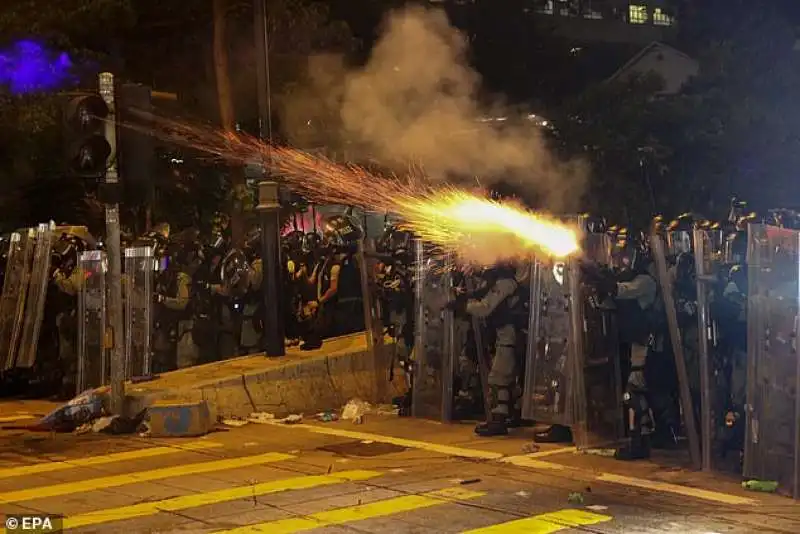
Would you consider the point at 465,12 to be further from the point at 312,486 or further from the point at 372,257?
the point at 312,486

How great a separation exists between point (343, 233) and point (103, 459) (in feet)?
18.1

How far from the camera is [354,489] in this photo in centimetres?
848

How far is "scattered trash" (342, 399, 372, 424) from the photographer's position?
12.3m

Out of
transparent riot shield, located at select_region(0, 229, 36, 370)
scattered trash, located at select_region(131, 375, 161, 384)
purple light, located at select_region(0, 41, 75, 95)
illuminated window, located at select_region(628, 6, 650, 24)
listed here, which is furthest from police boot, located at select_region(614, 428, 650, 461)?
illuminated window, located at select_region(628, 6, 650, 24)

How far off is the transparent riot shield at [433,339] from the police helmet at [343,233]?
7.64ft

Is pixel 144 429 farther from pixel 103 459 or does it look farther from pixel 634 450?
pixel 634 450

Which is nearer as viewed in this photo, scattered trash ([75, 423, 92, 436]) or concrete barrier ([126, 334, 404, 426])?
scattered trash ([75, 423, 92, 436])

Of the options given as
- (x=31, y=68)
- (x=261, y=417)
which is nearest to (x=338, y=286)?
(x=261, y=417)

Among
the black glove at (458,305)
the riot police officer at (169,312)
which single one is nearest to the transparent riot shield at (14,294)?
the riot police officer at (169,312)

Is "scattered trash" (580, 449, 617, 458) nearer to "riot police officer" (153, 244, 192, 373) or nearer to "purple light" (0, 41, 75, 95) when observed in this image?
"riot police officer" (153, 244, 192, 373)

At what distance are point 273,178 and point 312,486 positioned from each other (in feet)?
19.1

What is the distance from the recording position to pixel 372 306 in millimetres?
13320

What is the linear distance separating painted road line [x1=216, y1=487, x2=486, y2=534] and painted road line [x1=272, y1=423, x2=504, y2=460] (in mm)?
1565

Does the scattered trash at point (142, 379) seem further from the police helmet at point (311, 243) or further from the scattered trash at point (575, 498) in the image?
the scattered trash at point (575, 498)
